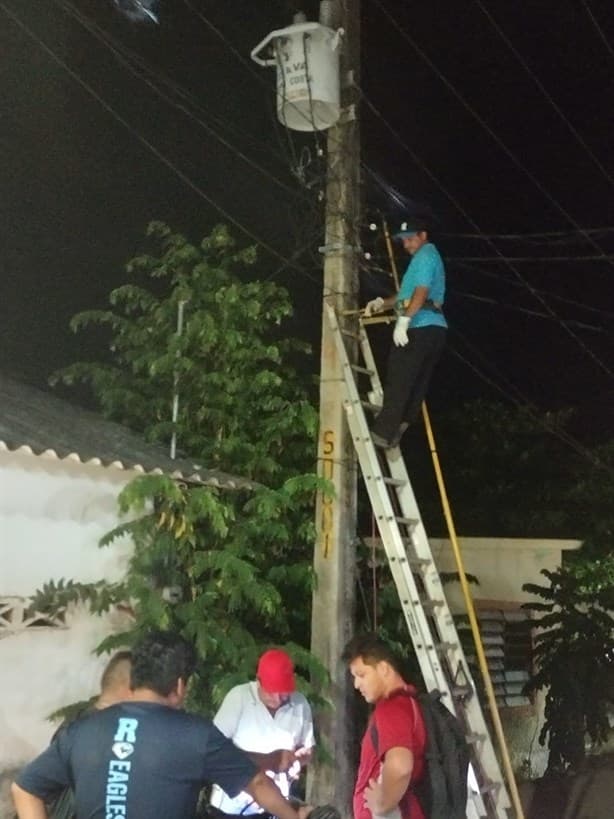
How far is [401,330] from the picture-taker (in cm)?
576

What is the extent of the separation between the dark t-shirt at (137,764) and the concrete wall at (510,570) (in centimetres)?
665

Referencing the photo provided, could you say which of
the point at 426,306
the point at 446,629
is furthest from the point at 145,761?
the point at 426,306

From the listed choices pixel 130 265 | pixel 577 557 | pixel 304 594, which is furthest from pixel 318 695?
pixel 577 557

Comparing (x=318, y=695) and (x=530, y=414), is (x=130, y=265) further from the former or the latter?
(x=530, y=414)

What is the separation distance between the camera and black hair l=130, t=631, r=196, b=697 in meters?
3.06

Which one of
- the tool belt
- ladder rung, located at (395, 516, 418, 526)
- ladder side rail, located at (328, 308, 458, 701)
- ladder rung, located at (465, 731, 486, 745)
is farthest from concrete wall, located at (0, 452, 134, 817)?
ladder rung, located at (465, 731, 486, 745)

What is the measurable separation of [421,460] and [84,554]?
10.0 m

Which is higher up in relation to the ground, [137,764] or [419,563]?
[419,563]

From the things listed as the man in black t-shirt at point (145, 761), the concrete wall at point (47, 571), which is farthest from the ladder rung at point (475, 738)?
the man in black t-shirt at point (145, 761)

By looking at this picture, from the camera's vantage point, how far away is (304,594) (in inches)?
244

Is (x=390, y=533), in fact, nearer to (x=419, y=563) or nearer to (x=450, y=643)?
(x=419, y=563)

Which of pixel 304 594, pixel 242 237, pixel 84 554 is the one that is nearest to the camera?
pixel 84 554

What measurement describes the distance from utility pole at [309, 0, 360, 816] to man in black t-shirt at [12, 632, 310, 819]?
2449 millimetres

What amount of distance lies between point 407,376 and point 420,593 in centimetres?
133
